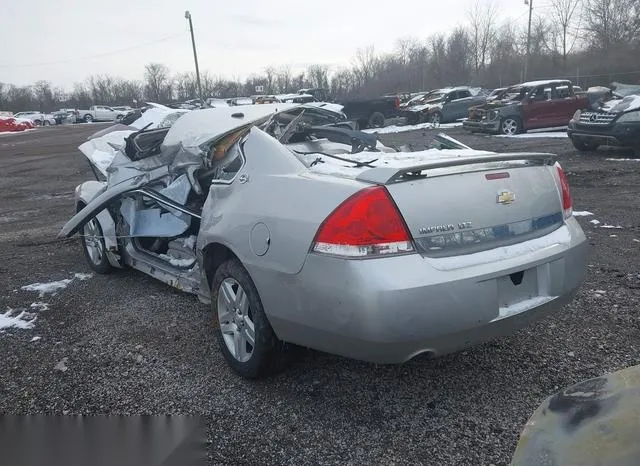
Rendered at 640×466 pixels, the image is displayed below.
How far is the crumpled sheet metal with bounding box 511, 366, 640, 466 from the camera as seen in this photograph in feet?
3.83

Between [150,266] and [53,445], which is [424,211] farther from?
[150,266]

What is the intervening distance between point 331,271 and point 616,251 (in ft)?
13.1

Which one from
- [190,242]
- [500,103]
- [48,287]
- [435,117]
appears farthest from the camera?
[435,117]

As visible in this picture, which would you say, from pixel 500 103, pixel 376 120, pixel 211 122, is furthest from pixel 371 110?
pixel 211 122

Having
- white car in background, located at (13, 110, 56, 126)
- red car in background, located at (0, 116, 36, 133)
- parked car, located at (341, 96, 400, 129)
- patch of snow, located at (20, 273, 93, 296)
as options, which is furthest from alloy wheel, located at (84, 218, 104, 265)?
white car in background, located at (13, 110, 56, 126)

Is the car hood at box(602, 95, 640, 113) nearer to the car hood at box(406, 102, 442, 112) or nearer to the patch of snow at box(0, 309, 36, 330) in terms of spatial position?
the patch of snow at box(0, 309, 36, 330)

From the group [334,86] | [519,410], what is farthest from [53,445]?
[334,86]

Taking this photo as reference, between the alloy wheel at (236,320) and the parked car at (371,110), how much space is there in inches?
920

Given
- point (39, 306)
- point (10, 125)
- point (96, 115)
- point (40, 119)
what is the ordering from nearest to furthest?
1. point (39, 306)
2. point (10, 125)
3. point (40, 119)
4. point (96, 115)

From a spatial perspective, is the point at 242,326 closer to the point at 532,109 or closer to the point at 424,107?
the point at 532,109

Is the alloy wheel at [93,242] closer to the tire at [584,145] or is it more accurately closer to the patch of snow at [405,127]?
the tire at [584,145]

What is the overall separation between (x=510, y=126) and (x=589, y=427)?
18883 millimetres

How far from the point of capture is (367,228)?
243 centimetres

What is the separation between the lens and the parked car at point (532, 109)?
18500mm
